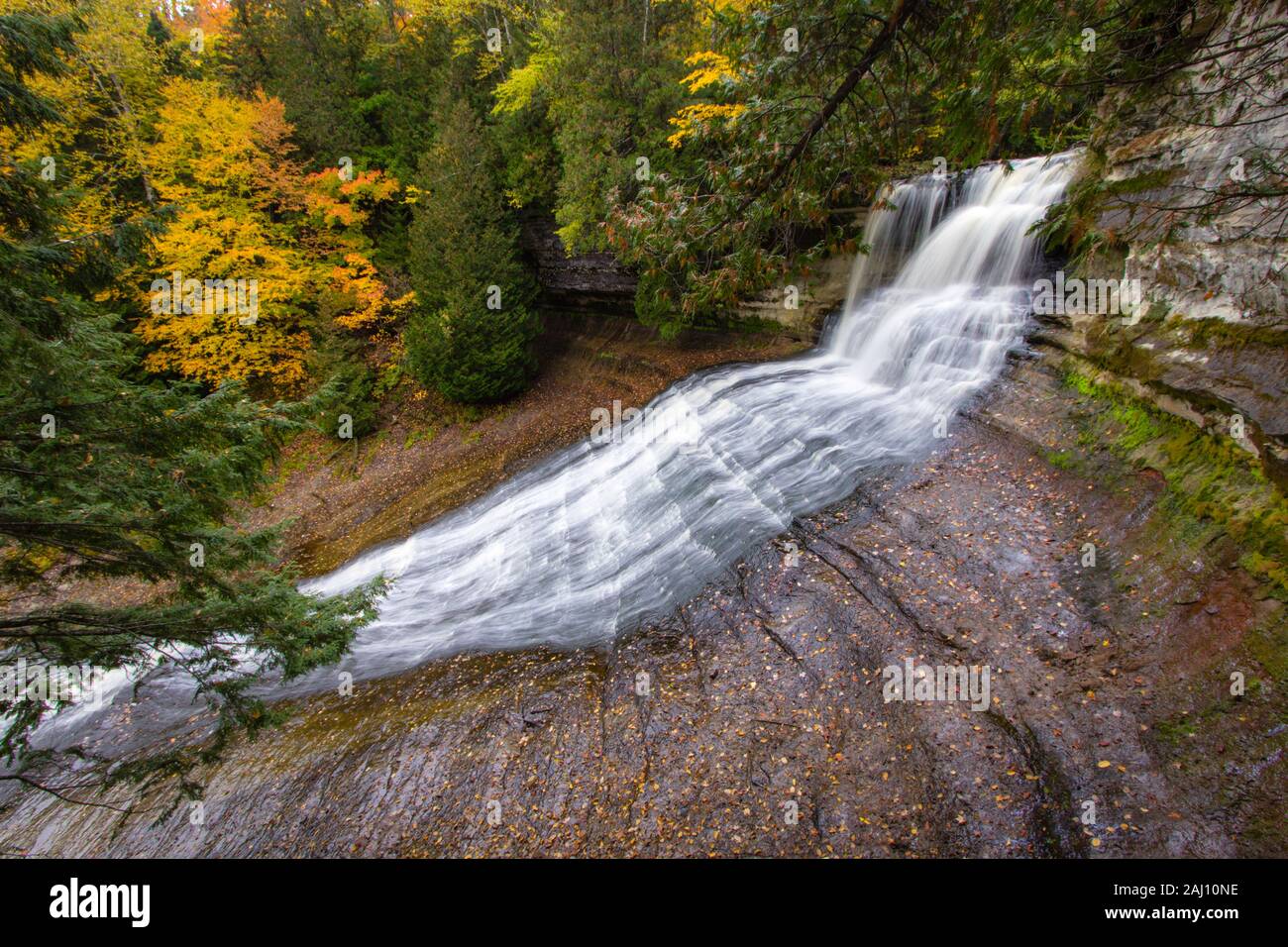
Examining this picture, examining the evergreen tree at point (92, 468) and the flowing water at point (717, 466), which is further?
the flowing water at point (717, 466)

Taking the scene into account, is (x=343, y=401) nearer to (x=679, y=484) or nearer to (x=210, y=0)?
(x=679, y=484)

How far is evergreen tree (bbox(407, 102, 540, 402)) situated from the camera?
1400cm

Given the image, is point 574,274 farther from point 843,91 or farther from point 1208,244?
point 1208,244

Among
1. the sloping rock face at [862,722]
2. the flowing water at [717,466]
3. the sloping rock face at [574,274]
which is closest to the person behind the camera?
the sloping rock face at [862,722]

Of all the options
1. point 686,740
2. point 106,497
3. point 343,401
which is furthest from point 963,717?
point 343,401

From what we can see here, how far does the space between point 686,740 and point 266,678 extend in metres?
6.47

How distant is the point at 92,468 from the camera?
450 cm

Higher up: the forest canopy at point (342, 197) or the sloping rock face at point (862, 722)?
the forest canopy at point (342, 197)

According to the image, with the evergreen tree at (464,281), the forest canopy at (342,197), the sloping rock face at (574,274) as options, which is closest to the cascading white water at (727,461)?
the forest canopy at (342,197)

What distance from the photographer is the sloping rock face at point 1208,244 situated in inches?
198

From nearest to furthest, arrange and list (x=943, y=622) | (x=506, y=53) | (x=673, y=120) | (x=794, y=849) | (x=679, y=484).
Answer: (x=794, y=849), (x=943, y=622), (x=679, y=484), (x=673, y=120), (x=506, y=53)

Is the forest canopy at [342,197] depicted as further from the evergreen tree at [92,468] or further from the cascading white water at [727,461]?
the cascading white water at [727,461]

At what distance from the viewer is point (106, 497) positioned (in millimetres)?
4645

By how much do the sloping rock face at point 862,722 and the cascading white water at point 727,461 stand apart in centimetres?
77
